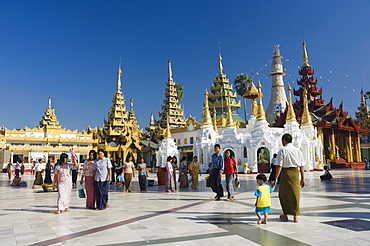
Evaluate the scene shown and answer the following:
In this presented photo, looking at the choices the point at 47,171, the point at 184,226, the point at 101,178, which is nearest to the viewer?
the point at 184,226

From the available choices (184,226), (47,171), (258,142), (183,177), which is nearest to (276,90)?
(258,142)

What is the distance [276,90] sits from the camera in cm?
5666

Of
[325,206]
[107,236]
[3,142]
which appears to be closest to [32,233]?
[107,236]

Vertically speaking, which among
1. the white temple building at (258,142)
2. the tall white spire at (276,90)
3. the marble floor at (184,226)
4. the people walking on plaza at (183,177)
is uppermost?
the tall white spire at (276,90)

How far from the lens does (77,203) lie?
31.6 feet

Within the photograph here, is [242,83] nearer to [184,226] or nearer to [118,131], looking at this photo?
[118,131]

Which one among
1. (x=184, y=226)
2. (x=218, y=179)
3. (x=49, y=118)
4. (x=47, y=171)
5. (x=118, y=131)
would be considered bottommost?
(x=184, y=226)

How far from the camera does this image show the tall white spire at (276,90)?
55.8 metres

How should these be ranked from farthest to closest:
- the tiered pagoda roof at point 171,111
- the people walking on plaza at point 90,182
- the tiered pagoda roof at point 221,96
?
the tiered pagoda roof at point 171,111
the tiered pagoda roof at point 221,96
the people walking on plaza at point 90,182

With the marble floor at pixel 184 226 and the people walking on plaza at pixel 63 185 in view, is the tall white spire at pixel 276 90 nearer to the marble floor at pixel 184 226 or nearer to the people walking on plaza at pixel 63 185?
the marble floor at pixel 184 226

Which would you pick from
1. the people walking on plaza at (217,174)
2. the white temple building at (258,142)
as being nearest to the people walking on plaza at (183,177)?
the people walking on plaza at (217,174)

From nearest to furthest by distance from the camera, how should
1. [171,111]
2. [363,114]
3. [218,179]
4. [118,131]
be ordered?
[218,179]
[118,131]
[171,111]
[363,114]

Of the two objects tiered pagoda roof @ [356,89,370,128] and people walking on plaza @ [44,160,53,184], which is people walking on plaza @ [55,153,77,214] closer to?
people walking on plaza @ [44,160,53,184]

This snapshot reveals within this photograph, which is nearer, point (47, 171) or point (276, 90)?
point (47, 171)
